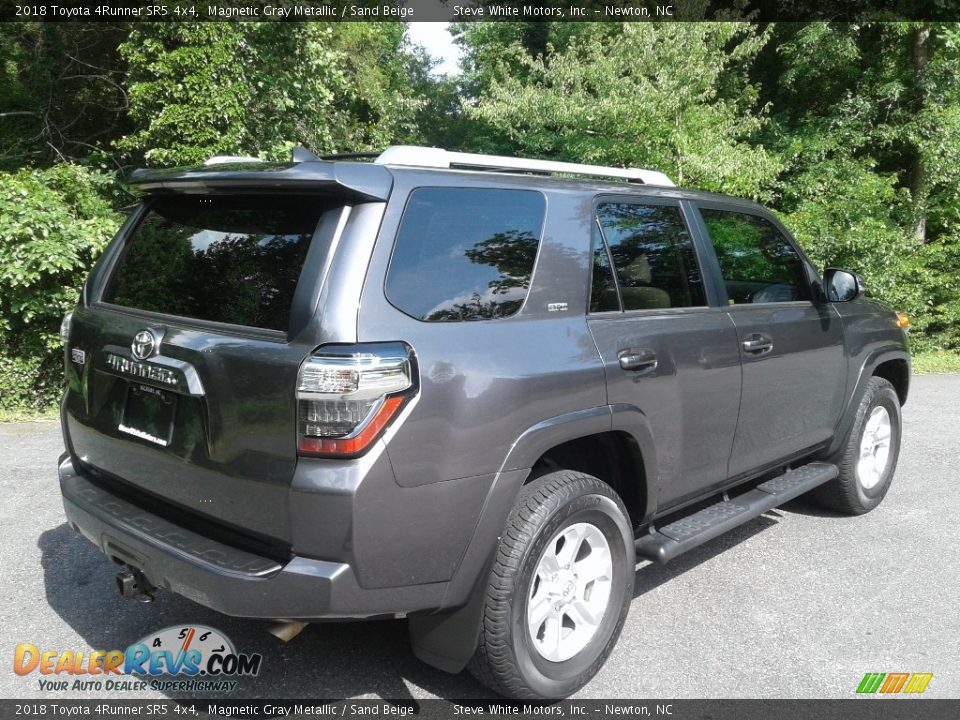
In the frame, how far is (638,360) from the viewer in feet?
10.7

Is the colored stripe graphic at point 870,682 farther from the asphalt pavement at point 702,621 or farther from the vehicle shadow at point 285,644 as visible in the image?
the vehicle shadow at point 285,644

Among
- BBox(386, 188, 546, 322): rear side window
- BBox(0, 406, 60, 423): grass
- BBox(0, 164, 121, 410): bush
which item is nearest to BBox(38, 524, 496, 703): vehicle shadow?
BBox(386, 188, 546, 322): rear side window

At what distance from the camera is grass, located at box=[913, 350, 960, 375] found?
37.2 feet

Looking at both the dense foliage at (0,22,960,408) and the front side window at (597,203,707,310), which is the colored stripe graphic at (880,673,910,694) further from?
the dense foliage at (0,22,960,408)

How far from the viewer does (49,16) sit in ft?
36.4

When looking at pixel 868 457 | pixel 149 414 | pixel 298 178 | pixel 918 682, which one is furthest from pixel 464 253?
pixel 868 457

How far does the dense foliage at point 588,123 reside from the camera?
786cm

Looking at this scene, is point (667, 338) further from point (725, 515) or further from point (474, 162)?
point (474, 162)

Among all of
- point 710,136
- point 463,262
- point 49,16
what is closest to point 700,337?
point 463,262

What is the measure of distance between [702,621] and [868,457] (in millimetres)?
2129

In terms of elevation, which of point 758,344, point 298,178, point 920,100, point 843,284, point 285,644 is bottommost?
point 285,644

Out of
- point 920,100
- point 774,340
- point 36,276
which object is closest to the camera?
point 774,340

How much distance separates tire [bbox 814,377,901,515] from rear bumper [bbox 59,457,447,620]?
3222mm

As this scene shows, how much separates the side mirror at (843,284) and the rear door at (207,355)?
10.3 ft
